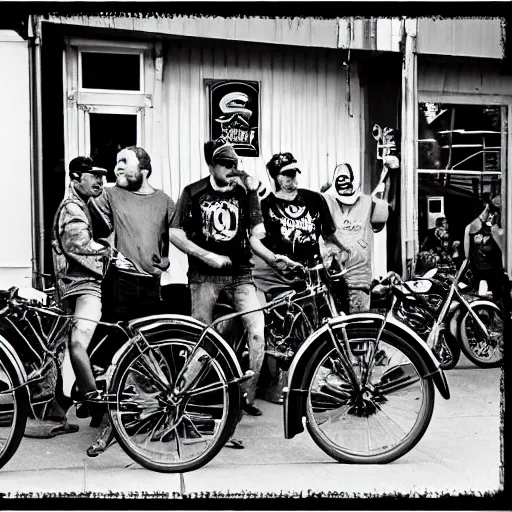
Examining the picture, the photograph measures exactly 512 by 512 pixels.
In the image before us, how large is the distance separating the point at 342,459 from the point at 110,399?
135 cm

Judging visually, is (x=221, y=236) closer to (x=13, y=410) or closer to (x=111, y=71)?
(x=111, y=71)

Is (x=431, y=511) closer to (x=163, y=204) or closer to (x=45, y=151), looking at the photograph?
(x=163, y=204)

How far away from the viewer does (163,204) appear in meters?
5.43

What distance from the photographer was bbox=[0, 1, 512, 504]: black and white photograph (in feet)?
15.9

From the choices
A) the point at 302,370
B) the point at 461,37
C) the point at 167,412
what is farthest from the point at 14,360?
the point at 461,37

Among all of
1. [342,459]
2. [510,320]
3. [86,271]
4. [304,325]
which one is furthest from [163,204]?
[510,320]

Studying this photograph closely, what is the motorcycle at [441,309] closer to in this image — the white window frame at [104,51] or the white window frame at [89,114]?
the white window frame at [89,114]

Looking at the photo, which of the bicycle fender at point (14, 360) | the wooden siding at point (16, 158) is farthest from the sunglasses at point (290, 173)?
the bicycle fender at point (14, 360)

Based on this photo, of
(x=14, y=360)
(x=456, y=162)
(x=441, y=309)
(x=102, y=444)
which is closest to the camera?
(x=14, y=360)

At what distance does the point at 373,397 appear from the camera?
4.92 m

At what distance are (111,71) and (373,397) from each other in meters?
2.67

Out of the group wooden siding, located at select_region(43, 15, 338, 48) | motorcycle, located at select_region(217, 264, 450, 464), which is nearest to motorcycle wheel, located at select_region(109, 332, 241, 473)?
motorcycle, located at select_region(217, 264, 450, 464)

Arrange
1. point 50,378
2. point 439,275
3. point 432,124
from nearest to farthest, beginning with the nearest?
1. point 50,378
2. point 432,124
3. point 439,275

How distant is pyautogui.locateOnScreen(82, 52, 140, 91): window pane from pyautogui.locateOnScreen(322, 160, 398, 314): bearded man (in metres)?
1.46
